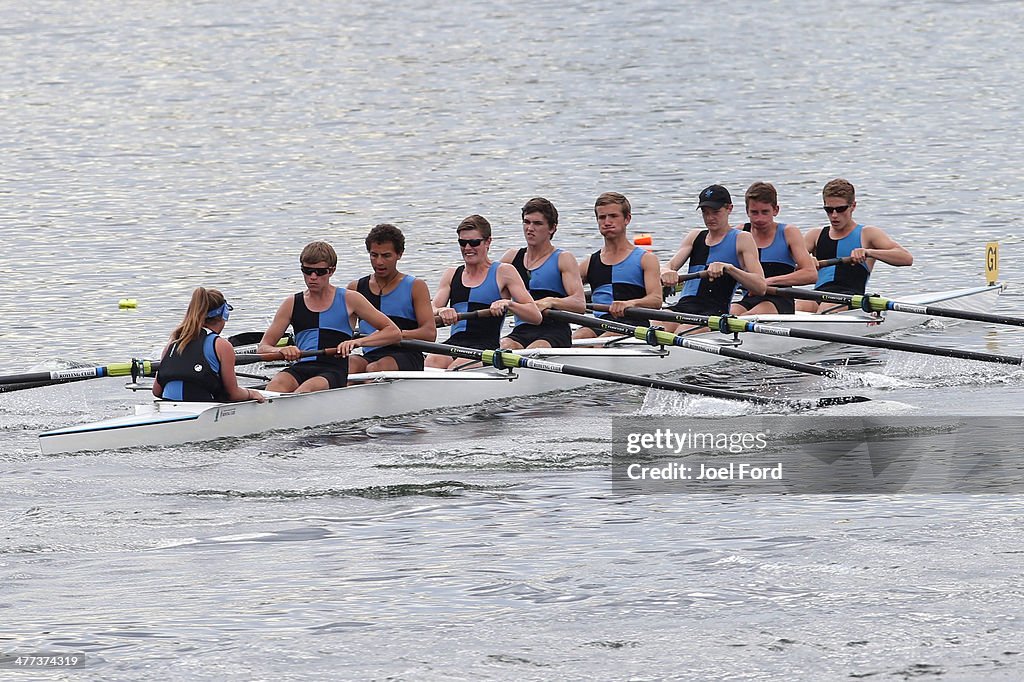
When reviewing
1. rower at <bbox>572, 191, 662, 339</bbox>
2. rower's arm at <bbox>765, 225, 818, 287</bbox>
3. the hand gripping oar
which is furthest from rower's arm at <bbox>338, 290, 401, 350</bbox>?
rower's arm at <bbox>765, 225, 818, 287</bbox>

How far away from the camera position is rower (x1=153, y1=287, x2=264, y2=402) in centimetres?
1191

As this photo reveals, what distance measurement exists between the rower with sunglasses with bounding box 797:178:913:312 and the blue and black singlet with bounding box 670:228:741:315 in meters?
1.66

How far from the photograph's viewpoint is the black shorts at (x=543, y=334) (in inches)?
588

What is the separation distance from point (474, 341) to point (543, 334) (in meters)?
0.83

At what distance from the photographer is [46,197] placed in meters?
31.8

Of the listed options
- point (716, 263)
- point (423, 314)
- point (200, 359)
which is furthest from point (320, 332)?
point (716, 263)

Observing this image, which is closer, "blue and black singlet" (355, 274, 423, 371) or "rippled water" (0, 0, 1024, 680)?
"rippled water" (0, 0, 1024, 680)

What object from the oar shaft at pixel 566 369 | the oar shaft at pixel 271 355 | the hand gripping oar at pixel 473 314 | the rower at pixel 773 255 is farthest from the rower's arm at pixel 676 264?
the oar shaft at pixel 271 355

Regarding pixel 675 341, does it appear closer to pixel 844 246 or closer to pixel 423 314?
pixel 423 314

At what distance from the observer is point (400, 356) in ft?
45.1

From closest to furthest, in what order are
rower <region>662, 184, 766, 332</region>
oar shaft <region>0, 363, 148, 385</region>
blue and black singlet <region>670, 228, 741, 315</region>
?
oar shaft <region>0, 363, 148, 385</region>
rower <region>662, 184, 766, 332</region>
blue and black singlet <region>670, 228, 741, 315</region>

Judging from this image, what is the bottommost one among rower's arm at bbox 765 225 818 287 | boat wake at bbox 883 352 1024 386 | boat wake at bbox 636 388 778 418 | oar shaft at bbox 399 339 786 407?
boat wake at bbox 636 388 778 418

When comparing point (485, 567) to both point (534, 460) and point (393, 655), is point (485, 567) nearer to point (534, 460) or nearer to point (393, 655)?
point (393, 655)

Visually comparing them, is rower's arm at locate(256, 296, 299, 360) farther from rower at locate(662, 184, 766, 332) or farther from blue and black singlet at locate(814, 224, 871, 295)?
blue and black singlet at locate(814, 224, 871, 295)
